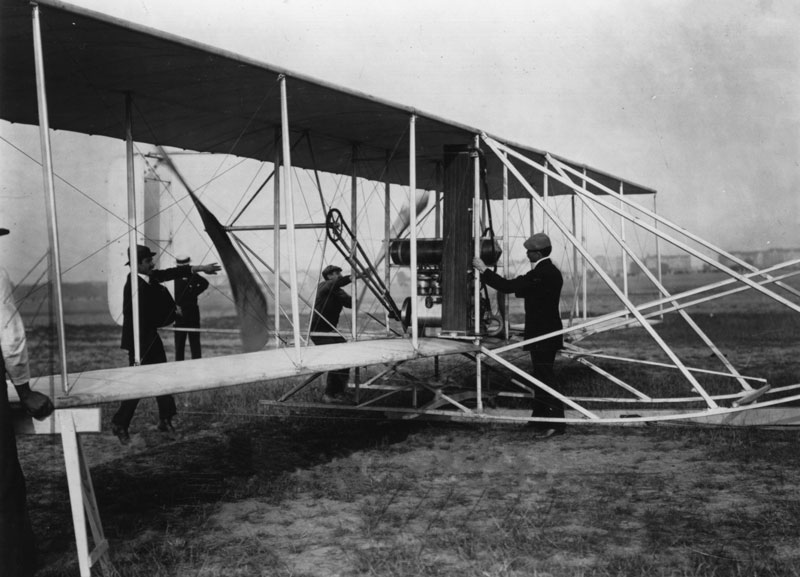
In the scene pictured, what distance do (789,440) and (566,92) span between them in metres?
18.1

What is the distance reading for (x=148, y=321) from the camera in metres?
7.90

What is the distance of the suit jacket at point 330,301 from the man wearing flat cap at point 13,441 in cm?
604

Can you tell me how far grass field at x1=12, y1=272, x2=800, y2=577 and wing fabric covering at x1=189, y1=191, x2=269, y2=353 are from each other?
1.22m

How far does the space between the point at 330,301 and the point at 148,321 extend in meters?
2.87

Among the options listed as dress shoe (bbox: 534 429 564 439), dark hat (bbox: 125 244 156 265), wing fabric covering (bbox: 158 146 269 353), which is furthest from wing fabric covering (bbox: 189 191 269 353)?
dress shoe (bbox: 534 429 564 439)

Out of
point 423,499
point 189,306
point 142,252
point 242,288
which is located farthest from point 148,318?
point 423,499

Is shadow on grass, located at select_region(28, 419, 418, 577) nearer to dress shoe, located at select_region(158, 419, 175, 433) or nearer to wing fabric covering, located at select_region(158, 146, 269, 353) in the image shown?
dress shoe, located at select_region(158, 419, 175, 433)

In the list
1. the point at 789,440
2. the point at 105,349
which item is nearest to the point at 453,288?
the point at 789,440

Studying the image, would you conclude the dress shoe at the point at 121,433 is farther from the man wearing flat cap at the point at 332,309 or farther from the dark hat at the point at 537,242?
the dark hat at the point at 537,242

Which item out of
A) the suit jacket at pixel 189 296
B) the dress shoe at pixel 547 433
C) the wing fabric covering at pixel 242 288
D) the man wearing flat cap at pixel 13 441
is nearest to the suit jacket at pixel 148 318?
the wing fabric covering at pixel 242 288

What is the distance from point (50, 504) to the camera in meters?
5.51

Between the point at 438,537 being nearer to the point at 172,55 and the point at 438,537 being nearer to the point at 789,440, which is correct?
the point at 172,55

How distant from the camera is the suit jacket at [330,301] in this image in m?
9.83

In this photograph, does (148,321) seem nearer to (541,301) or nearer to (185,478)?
(185,478)
